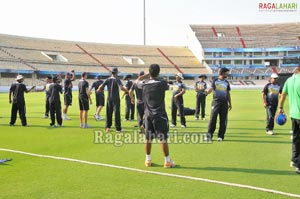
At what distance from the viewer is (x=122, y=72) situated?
70125 mm

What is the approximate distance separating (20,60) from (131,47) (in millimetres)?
29061

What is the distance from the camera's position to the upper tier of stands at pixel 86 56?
61.3m

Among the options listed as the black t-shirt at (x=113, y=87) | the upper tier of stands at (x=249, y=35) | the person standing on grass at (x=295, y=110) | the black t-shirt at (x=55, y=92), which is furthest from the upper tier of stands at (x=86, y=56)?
the person standing on grass at (x=295, y=110)

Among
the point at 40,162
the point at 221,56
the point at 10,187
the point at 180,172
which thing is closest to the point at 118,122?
the point at 40,162

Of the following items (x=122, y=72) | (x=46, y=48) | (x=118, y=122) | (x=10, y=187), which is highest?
(x=46, y=48)

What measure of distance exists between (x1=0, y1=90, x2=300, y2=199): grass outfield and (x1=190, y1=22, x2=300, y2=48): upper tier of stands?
73.5m

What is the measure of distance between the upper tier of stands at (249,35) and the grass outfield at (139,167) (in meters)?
73.5

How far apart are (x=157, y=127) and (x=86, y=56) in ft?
221

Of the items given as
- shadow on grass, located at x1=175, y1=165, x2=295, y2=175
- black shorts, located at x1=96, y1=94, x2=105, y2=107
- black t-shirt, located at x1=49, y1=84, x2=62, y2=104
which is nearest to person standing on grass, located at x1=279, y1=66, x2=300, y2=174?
shadow on grass, located at x1=175, y1=165, x2=295, y2=175

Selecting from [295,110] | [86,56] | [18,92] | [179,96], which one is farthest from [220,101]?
[86,56]

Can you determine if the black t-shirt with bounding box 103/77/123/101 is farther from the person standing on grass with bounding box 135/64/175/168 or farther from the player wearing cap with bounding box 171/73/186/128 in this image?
the person standing on grass with bounding box 135/64/175/168

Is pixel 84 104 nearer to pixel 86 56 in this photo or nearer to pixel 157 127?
pixel 157 127

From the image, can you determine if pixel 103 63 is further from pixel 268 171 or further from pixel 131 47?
pixel 268 171

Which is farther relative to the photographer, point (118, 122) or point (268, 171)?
point (118, 122)
